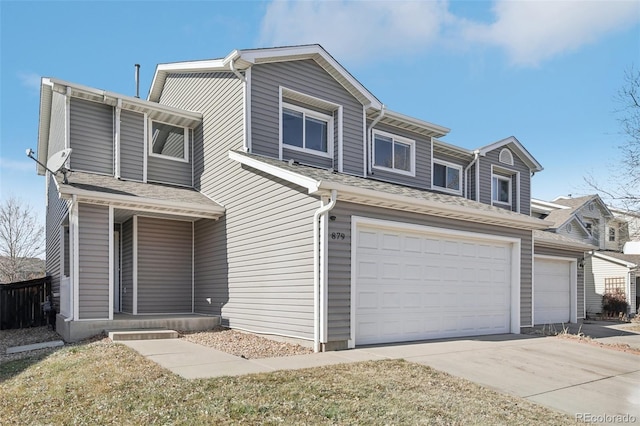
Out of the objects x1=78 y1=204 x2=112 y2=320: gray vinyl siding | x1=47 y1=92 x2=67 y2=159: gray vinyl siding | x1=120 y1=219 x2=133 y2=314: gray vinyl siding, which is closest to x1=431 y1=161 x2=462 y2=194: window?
x1=120 y1=219 x2=133 y2=314: gray vinyl siding

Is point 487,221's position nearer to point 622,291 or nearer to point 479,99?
point 479,99

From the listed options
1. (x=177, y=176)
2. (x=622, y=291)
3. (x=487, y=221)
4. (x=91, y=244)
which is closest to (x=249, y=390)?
(x=91, y=244)

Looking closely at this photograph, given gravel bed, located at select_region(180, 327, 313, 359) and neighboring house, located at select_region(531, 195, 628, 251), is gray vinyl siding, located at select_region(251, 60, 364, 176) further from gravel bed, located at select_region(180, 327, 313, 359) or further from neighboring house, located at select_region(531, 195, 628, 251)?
neighboring house, located at select_region(531, 195, 628, 251)

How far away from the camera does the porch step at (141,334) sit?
917 cm

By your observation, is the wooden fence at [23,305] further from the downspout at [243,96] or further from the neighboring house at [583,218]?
the neighboring house at [583,218]

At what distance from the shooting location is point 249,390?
5445 mm

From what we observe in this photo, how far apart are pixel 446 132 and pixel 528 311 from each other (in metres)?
6.44

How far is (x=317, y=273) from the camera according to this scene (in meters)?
8.47

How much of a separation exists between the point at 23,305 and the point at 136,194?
6144 millimetres

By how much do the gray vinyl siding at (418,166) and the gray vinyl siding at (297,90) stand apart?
56.9 inches

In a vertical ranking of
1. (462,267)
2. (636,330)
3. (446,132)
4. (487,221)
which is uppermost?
(446,132)

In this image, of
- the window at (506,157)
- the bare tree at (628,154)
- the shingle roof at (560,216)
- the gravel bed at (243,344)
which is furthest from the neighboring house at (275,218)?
the shingle roof at (560,216)

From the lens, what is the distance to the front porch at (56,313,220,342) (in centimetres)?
962

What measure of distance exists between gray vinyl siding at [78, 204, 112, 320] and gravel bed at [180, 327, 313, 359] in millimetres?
1965
